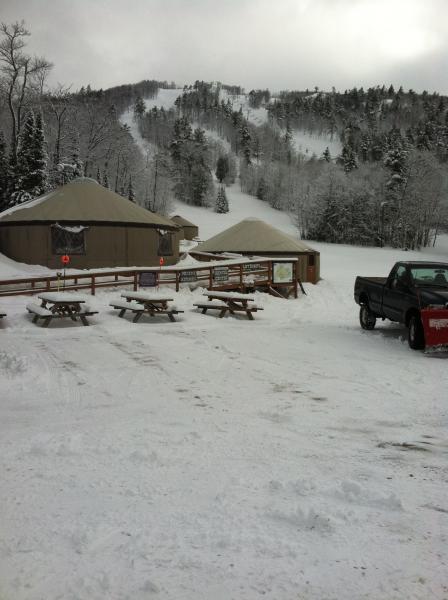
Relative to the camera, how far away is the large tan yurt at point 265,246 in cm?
2305

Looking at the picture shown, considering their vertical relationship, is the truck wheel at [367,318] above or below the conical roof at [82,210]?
below

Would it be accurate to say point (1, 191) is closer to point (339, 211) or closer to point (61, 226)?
point (61, 226)

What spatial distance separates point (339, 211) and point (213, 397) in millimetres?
49165

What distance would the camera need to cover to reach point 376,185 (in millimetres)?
54250

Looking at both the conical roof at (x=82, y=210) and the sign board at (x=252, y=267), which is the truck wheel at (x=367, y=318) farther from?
the conical roof at (x=82, y=210)

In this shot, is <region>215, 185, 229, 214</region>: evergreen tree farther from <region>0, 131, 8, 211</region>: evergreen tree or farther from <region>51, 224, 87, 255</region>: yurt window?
<region>51, 224, 87, 255</region>: yurt window

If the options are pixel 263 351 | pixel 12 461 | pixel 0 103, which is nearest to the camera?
pixel 12 461

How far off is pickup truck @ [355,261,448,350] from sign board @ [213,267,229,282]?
575cm

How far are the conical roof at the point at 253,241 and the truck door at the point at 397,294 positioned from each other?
12889mm

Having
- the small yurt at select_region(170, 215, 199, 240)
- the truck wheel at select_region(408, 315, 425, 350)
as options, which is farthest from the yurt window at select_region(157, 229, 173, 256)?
the small yurt at select_region(170, 215, 199, 240)

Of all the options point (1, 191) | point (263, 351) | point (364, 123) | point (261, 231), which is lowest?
point (263, 351)

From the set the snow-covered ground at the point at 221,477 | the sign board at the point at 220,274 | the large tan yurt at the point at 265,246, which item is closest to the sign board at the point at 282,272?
the sign board at the point at 220,274

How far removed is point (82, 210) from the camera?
65.4ft

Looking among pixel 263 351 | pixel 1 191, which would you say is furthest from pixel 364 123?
pixel 263 351
